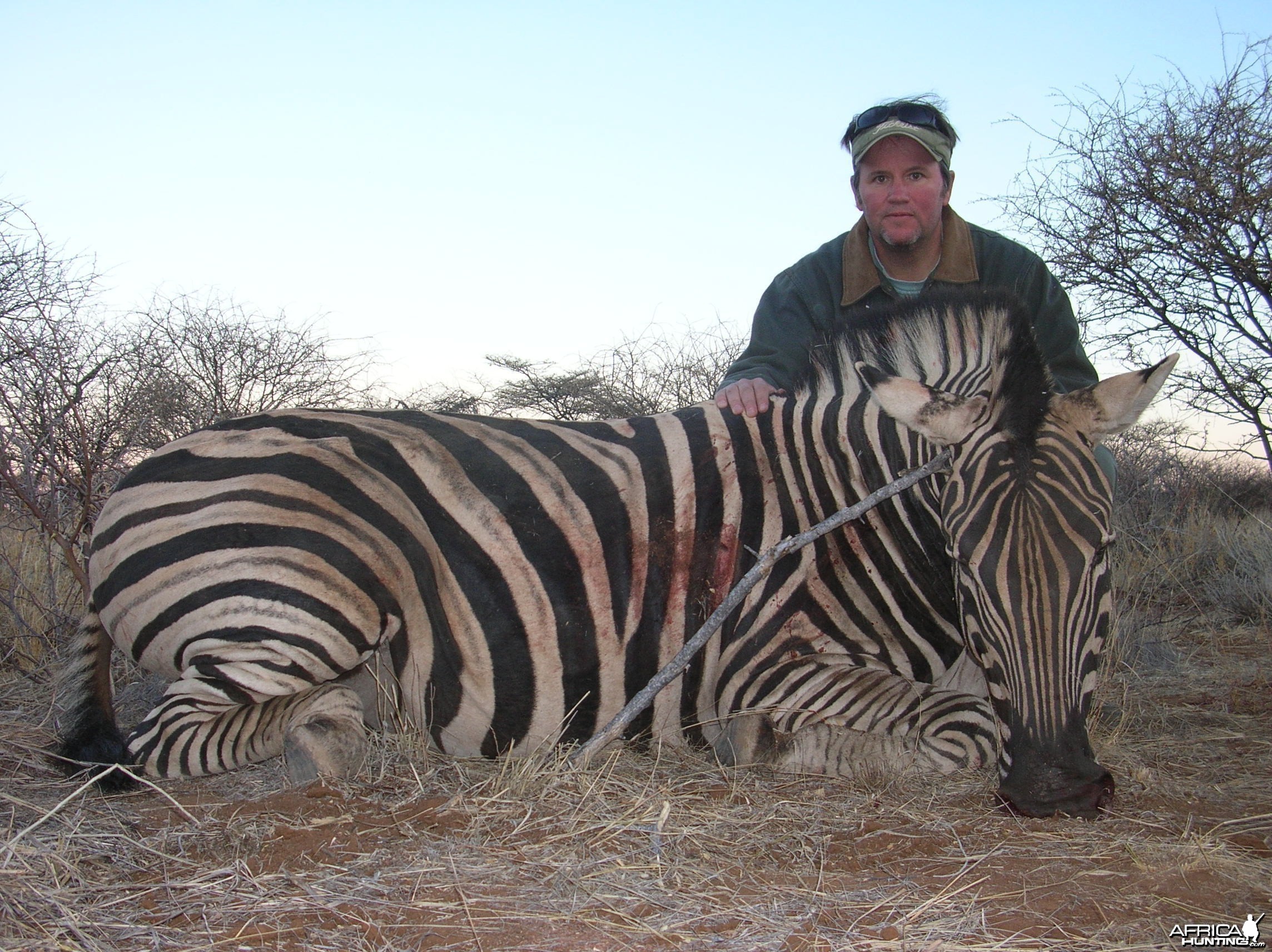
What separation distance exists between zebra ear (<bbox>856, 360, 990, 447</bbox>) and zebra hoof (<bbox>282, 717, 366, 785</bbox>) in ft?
5.71

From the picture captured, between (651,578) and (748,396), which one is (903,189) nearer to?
(748,396)

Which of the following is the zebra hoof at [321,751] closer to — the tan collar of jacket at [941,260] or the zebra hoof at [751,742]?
the zebra hoof at [751,742]

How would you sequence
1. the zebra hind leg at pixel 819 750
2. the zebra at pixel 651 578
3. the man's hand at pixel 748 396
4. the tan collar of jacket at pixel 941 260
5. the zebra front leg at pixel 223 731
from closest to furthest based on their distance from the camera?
the zebra at pixel 651 578 → the zebra front leg at pixel 223 731 → the zebra hind leg at pixel 819 750 → the man's hand at pixel 748 396 → the tan collar of jacket at pixel 941 260

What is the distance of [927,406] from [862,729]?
3.15ft

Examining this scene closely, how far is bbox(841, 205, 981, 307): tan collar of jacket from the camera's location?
414 centimetres

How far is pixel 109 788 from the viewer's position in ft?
8.32

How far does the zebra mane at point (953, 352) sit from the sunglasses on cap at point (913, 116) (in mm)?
1264

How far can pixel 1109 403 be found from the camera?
2598 mm

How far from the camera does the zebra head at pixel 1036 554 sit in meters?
2.29

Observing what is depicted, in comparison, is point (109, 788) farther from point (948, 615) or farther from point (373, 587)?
point (948, 615)

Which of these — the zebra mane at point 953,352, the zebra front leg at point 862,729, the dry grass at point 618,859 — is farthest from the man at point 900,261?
the dry grass at point 618,859

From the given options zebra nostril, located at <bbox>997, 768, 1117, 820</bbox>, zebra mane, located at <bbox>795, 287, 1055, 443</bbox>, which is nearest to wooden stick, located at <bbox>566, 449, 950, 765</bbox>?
zebra mane, located at <bbox>795, 287, 1055, 443</bbox>

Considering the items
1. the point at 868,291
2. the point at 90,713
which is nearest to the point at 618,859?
the point at 90,713

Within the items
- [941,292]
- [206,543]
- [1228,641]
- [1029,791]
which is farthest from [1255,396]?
[206,543]
